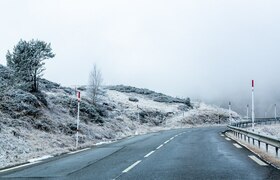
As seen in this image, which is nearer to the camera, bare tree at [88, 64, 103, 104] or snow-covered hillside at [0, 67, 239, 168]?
snow-covered hillside at [0, 67, 239, 168]

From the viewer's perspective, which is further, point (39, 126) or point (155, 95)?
point (155, 95)

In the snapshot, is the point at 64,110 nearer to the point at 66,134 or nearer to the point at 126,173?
the point at 66,134

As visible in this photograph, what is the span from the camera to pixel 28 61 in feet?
98.8

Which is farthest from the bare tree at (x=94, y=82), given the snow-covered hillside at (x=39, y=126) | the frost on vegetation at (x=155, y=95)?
the frost on vegetation at (x=155, y=95)

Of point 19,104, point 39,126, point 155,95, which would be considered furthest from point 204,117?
point 39,126

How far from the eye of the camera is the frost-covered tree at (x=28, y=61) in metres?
30.0

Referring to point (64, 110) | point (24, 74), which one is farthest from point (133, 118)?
point (24, 74)

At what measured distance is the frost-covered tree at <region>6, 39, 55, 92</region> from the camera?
1180 inches

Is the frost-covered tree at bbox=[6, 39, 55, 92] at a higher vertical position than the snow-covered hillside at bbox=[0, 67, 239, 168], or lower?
higher

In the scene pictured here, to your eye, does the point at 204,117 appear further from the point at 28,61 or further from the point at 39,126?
the point at 39,126

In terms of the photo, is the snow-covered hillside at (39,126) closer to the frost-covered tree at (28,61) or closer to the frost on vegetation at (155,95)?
the frost-covered tree at (28,61)

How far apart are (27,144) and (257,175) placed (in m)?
13.6

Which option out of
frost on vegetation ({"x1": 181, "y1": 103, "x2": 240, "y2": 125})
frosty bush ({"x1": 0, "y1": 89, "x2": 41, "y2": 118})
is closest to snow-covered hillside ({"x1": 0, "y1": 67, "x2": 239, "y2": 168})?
frosty bush ({"x1": 0, "y1": 89, "x2": 41, "y2": 118})

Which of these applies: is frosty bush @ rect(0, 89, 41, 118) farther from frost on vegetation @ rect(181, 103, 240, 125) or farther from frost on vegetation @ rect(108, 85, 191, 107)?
frost on vegetation @ rect(108, 85, 191, 107)
